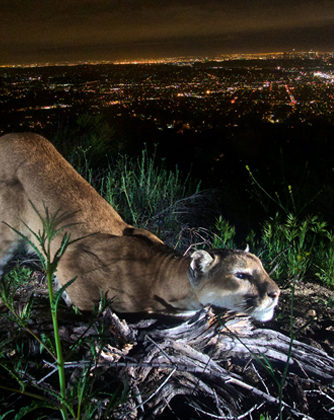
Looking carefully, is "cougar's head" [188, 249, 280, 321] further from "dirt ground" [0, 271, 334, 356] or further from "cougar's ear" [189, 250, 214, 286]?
"dirt ground" [0, 271, 334, 356]

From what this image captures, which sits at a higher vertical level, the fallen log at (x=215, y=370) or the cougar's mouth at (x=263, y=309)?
the cougar's mouth at (x=263, y=309)

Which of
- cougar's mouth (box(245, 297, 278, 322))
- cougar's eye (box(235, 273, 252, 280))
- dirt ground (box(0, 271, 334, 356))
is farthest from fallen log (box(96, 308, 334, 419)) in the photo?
cougar's eye (box(235, 273, 252, 280))

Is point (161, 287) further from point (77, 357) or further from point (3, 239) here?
point (3, 239)

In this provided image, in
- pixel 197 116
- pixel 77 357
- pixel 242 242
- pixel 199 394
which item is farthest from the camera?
pixel 197 116

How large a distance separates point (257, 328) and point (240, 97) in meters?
23.4

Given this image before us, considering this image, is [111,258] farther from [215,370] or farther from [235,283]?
[215,370]

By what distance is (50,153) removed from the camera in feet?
12.4

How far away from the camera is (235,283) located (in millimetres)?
2783

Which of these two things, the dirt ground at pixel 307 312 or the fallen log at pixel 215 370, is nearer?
the fallen log at pixel 215 370

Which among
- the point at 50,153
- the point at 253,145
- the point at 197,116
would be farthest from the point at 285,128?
the point at 50,153

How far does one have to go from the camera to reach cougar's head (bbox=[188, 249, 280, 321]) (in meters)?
2.73

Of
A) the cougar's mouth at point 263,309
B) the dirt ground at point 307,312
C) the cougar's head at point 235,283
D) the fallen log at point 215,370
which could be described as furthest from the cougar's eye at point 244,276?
the dirt ground at point 307,312

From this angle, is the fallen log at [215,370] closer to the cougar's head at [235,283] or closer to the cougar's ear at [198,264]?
the cougar's head at [235,283]

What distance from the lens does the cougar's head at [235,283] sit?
273 cm
